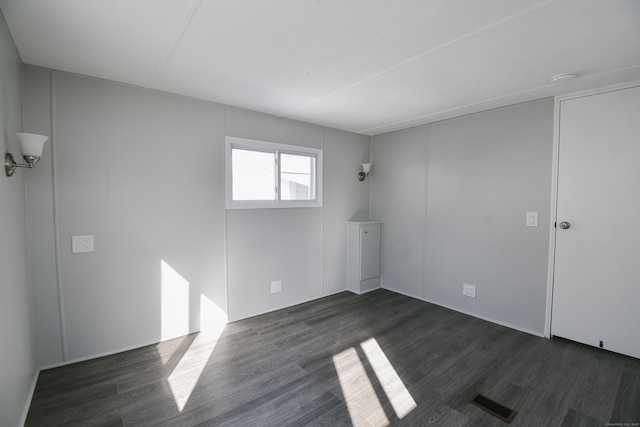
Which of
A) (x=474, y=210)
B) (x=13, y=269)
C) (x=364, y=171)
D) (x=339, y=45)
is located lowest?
(x=13, y=269)

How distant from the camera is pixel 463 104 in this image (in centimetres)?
294

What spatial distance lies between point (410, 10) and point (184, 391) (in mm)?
2748

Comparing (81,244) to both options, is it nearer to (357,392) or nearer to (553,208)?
(357,392)

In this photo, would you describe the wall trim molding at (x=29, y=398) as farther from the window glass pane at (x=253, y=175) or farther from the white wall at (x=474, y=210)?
the white wall at (x=474, y=210)

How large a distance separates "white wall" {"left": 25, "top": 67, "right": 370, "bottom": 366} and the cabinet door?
1.15 m

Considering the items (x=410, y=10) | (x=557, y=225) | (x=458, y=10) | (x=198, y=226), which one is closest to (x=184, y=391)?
(x=198, y=226)

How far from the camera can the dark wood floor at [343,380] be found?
1795 mm

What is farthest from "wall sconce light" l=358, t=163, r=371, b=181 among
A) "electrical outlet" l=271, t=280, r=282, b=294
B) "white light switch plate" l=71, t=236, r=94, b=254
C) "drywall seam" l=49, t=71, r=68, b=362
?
"drywall seam" l=49, t=71, r=68, b=362

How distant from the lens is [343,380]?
2150 mm

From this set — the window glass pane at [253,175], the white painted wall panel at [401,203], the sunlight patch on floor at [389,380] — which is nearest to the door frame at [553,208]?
the white painted wall panel at [401,203]

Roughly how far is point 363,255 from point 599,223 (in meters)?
2.45

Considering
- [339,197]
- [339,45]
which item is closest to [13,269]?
[339,45]

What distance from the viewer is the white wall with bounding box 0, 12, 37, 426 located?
4.84 feet

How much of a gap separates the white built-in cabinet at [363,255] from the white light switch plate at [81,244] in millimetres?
2929
